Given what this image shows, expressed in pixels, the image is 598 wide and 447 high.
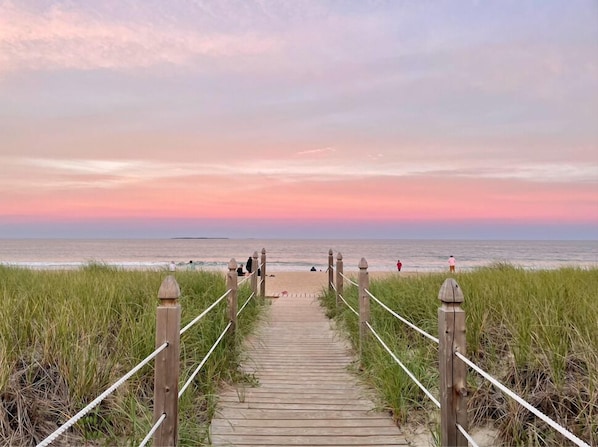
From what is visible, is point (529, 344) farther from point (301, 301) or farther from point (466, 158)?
point (466, 158)

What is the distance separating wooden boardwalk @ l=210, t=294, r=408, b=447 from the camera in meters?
3.95

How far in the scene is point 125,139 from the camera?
1786cm

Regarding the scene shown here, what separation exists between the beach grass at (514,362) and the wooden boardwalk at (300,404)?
33 centimetres

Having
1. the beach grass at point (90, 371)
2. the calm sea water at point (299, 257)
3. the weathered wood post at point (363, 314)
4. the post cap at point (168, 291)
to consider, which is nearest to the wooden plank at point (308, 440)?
the beach grass at point (90, 371)

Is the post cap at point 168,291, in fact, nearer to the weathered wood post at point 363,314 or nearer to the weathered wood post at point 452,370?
the weathered wood post at point 452,370

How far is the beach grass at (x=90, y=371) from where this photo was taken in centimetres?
363

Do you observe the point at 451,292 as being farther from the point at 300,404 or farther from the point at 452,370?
the point at 300,404

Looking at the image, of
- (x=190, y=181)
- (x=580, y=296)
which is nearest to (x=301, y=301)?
(x=580, y=296)

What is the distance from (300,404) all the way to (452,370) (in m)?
2.42

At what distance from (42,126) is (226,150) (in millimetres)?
8334

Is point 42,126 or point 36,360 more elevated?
point 42,126

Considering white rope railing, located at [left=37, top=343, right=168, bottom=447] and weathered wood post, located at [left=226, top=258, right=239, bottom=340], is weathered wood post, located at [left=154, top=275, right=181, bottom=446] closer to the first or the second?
white rope railing, located at [left=37, top=343, right=168, bottom=447]

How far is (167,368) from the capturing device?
3098mm

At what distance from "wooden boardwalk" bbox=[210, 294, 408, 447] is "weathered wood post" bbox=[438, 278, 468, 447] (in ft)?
3.88
